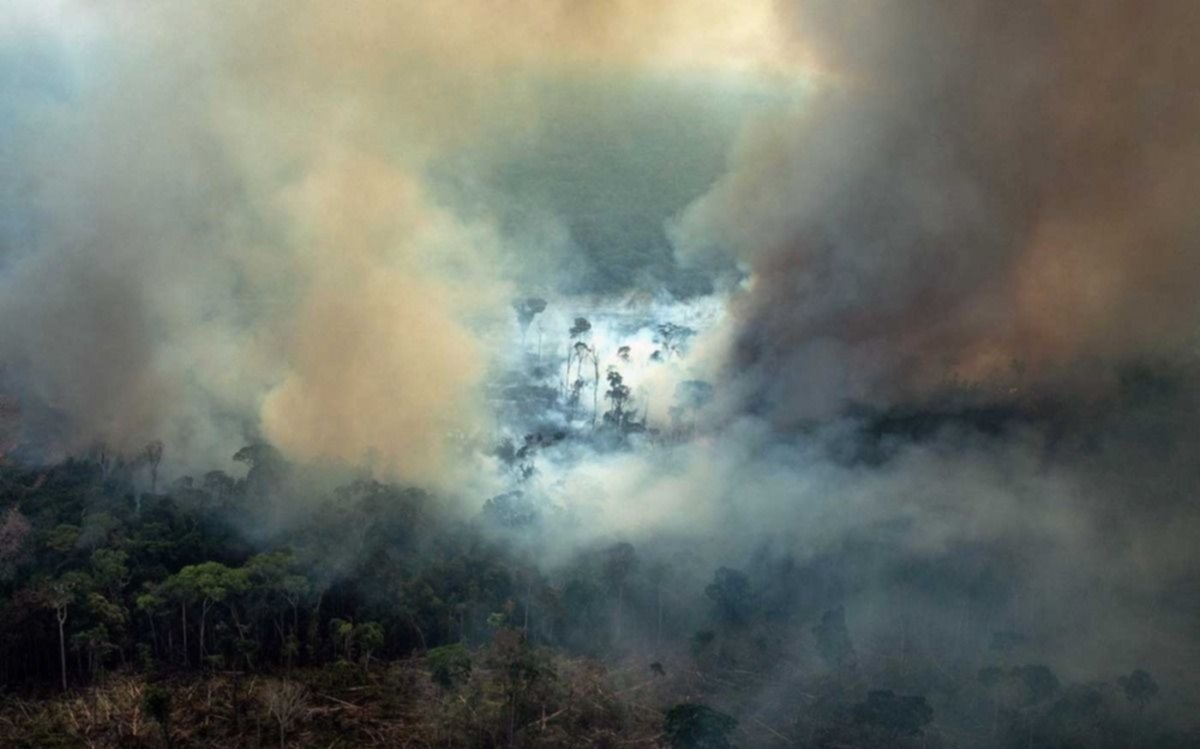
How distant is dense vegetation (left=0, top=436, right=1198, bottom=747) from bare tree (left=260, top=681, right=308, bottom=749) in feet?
Result: 0.24

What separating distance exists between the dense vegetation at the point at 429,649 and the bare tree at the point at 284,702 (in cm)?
7

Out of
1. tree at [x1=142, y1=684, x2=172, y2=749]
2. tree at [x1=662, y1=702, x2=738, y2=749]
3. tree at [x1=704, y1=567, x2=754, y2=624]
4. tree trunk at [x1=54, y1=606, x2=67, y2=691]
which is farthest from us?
tree at [x1=704, y1=567, x2=754, y2=624]

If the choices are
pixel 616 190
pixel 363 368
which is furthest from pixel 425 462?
pixel 616 190

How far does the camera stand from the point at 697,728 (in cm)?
2245

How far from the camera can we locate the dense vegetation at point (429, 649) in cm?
2369

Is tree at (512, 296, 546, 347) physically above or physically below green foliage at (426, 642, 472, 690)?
above

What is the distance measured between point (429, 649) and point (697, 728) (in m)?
7.32

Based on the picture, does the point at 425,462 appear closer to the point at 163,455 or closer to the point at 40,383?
the point at 163,455

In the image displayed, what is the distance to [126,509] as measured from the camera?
100ft

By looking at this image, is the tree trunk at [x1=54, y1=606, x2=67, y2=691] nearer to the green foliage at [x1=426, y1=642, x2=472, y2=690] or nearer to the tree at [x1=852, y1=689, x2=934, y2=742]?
the green foliage at [x1=426, y1=642, x2=472, y2=690]

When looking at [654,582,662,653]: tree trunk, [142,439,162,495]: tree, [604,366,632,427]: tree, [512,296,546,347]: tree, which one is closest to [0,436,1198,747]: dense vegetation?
[654,582,662,653]: tree trunk

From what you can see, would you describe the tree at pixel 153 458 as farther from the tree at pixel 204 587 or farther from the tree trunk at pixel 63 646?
the tree trunk at pixel 63 646

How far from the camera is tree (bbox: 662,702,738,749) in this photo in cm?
2234

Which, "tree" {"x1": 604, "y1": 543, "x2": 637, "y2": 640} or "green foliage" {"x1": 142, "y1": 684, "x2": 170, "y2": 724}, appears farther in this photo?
"tree" {"x1": 604, "y1": 543, "x2": 637, "y2": 640}
